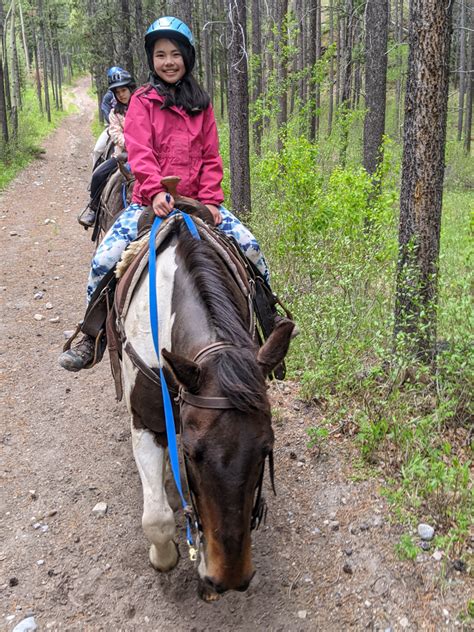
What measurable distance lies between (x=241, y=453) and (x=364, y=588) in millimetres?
1498

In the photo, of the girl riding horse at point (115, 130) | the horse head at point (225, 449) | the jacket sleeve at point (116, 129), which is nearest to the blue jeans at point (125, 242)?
the horse head at point (225, 449)

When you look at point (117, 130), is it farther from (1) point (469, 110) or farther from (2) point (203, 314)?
(1) point (469, 110)

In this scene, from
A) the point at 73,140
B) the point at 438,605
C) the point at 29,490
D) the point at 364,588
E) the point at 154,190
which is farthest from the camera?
the point at 73,140

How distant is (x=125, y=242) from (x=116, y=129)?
4638 mm

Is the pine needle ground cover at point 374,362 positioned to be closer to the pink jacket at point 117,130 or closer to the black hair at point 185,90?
the black hair at point 185,90

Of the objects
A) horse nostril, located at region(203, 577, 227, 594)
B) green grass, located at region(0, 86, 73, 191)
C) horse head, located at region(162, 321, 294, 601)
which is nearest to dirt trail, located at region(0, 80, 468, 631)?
horse nostril, located at region(203, 577, 227, 594)

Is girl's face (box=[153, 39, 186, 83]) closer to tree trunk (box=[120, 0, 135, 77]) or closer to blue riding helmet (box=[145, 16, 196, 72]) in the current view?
blue riding helmet (box=[145, 16, 196, 72])

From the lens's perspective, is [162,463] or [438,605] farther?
[162,463]

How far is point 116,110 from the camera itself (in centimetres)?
796

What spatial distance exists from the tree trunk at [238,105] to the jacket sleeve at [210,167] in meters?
4.76

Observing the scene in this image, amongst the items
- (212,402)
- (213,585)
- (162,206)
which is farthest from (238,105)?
(213,585)

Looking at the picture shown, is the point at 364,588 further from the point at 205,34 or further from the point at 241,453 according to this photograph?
the point at 205,34

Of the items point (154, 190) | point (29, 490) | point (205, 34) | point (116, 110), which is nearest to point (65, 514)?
point (29, 490)

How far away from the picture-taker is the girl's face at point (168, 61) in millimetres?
3752
